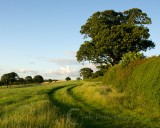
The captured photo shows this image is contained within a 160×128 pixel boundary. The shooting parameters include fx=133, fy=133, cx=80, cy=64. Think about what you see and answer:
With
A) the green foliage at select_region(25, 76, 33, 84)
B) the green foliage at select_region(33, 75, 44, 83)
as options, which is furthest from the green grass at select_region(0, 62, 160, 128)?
the green foliage at select_region(33, 75, 44, 83)

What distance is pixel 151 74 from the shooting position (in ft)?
32.4

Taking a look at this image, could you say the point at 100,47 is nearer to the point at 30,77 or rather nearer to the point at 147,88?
the point at 147,88

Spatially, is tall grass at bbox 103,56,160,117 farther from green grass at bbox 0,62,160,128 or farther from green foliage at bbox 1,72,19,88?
green foliage at bbox 1,72,19,88

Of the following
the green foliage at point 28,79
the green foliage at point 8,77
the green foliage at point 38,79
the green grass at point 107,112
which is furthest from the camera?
the green foliage at point 38,79

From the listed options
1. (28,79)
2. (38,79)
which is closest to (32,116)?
(28,79)

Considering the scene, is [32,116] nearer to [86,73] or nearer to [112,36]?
[112,36]

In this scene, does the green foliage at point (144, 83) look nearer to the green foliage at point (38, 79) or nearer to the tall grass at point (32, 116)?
the tall grass at point (32, 116)

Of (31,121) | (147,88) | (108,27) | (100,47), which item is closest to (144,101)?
(147,88)

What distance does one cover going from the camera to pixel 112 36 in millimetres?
22938

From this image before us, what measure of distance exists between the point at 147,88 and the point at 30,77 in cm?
10034

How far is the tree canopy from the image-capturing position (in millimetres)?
23172

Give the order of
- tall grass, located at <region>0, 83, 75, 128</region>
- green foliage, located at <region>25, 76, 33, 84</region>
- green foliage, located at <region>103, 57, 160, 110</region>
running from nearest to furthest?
1. tall grass, located at <region>0, 83, 75, 128</region>
2. green foliage, located at <region>103, 57, 160, 110</region>
3. green foliage, located at <region>25, 76, 33, 84</region>

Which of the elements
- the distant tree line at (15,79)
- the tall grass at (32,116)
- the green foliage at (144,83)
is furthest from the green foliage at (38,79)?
the tall grass at (32,116)

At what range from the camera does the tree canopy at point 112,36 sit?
76.0 feet
